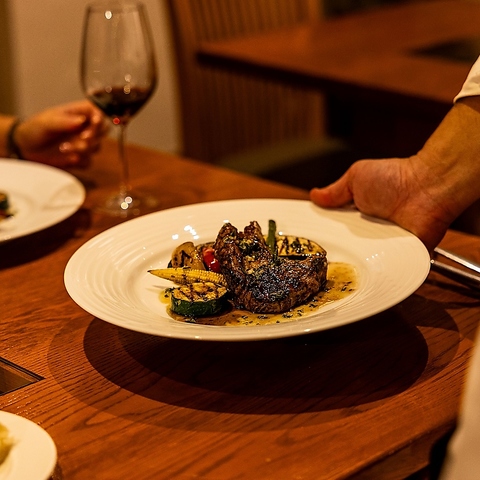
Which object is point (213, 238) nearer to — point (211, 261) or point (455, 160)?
point (211, 261)

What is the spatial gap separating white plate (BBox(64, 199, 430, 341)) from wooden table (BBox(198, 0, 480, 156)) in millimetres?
895

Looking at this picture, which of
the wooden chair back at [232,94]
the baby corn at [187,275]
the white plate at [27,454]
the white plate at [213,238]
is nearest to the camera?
the white plate at [27,454]

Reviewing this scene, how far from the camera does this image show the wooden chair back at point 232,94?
2.57 meters

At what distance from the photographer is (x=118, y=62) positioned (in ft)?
4.20

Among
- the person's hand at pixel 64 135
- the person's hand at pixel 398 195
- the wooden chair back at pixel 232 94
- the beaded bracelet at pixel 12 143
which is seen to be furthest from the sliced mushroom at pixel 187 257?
the wooden chair back at pixel 232 94

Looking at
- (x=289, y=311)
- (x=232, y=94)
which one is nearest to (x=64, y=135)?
(x=289, y=311)

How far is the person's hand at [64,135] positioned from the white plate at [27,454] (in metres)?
0.86

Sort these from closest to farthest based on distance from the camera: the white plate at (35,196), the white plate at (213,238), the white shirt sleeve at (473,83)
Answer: the white plate at (213,238)
the white shirt sleeve at (473,83)
the white plate at (35,196)

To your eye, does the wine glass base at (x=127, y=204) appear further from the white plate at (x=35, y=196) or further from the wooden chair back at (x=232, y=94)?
the wooden chair back at (x=232, y=94)

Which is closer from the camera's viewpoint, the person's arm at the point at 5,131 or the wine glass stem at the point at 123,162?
the wine glass stem at the point at 123,162

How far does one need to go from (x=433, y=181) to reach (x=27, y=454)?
654mm

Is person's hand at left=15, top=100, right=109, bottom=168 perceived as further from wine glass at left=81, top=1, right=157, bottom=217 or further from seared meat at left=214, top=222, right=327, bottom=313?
seared meat at left=214, top=222, right=327, bottom=313

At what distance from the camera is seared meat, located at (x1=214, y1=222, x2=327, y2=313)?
2.84ft

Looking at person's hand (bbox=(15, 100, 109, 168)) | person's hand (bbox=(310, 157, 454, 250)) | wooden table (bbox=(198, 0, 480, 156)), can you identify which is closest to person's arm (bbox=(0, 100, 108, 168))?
person's hand (bbox=(15, 100, 109, 168))
